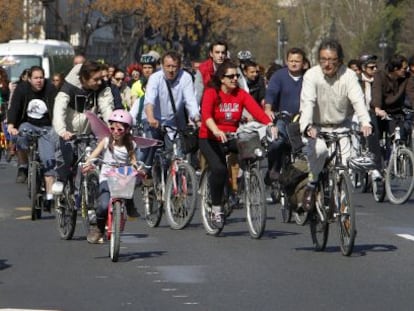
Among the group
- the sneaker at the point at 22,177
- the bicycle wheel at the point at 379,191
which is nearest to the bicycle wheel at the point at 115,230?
the bicycle wheel at the point at 379,191

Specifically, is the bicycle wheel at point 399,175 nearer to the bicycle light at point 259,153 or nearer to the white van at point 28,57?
the bicycle light at point 259,153

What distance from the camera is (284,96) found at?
1816cm

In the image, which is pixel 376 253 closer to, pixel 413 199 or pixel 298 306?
pixel 298 306

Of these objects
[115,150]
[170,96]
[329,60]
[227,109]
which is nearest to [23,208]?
[170,96]

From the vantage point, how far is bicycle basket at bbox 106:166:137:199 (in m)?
13.2

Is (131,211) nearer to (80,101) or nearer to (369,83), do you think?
(80,101)

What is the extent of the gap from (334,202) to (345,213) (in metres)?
0.29

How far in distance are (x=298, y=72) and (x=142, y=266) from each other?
5861 mm

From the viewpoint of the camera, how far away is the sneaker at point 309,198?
13.7m

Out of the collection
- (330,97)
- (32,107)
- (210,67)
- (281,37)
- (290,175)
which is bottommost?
(290,175)

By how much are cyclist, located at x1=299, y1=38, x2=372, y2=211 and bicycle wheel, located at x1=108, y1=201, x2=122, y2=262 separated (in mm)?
1700

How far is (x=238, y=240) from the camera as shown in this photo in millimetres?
14938

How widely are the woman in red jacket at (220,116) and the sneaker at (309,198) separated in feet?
4.41

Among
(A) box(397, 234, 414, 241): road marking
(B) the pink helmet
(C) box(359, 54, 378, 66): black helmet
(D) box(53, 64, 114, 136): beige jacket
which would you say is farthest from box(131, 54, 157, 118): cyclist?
(C) box(359, 54, 378, 66): black helmet
